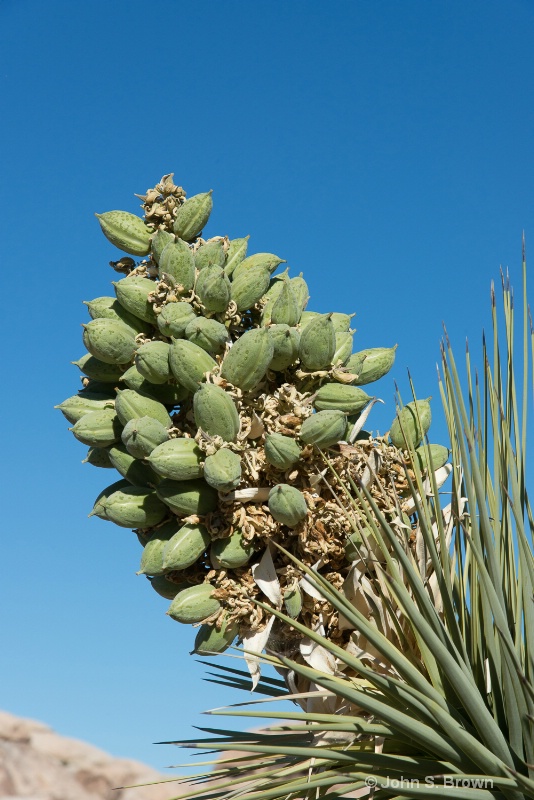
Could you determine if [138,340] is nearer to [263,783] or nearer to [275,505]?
[275,505]

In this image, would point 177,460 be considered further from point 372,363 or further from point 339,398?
point 372,363

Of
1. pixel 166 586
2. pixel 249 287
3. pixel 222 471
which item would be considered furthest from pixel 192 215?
pixel 166 586

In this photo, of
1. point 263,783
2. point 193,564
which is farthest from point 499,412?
point 263,783

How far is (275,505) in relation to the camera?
2.85 meters

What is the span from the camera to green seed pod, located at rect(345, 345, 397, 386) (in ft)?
11.0

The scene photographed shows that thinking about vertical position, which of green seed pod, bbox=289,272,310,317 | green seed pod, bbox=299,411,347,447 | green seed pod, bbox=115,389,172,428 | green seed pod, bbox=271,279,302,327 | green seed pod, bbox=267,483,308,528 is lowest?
green seed pod, bbox=267,483,308,528

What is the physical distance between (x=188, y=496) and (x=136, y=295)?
80 centimetres

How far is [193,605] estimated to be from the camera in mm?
2875

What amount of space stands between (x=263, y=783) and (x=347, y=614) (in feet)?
2.50

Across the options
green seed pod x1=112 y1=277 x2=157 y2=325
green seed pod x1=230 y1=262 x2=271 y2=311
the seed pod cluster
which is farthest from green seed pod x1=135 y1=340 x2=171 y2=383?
green seed pod x1=230 y1=262 x2=271 y2=311

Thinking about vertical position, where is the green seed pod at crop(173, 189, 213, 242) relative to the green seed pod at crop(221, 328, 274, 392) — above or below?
above

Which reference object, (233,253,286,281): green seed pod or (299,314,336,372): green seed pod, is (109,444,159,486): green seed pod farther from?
(233,253,286,281): green seed pod

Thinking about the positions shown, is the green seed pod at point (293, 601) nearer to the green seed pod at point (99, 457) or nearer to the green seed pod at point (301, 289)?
the green seed pod at point (99, 457)

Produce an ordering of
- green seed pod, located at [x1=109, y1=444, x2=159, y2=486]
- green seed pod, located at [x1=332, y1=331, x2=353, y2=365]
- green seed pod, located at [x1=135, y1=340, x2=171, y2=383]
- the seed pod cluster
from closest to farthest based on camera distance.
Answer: the seed pod cluster < green seed pod, located at [x1=135, y1=340, x2=171, y2=383] < green seed pod, located at [x1=109, y1=444, x2=159, y2=486] < green seed pod, located at [x1=332, y1=331, x2=353, y2=365]
